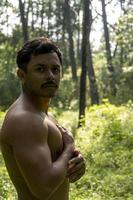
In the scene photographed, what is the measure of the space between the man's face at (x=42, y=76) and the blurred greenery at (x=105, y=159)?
14.0ft

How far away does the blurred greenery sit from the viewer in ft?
22.9

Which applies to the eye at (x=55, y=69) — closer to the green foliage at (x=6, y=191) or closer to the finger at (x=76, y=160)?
A: the finger at (x=76, y=160)

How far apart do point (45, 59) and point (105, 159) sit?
698 cm

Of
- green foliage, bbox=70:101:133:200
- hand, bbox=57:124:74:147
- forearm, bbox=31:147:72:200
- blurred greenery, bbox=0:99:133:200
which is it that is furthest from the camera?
green foliage, bbox=70:101:133:200

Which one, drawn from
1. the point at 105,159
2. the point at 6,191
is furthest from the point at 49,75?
the point at 105,159

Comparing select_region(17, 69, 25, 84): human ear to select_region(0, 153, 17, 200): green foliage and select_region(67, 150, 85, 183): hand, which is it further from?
select_region(0, 153, 17, 200): green foliage

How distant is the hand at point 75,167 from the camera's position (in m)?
2.32

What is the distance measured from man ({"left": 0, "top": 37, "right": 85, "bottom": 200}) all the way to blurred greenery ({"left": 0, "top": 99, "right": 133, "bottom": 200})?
13.6ft

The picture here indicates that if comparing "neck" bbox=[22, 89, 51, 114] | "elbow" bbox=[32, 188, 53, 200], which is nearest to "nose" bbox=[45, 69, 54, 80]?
"neck" bbox=[22, 89, 51, 114]

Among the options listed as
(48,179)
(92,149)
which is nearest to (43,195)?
(48,179)

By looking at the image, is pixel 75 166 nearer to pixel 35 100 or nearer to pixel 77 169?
pixel 77 169

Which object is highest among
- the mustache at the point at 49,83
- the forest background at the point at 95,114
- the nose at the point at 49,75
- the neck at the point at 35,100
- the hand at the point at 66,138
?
the nose at the point at 49,75

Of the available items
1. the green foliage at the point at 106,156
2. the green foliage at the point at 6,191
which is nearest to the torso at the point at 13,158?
the green foliage at the point at 6,191

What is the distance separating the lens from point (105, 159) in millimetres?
9086
